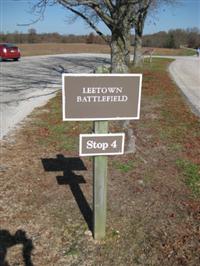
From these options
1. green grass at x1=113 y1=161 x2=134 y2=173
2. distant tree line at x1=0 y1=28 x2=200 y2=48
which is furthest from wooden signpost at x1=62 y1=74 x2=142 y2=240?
distant tree line at x1=0 y1=28 x2=200 y2=48

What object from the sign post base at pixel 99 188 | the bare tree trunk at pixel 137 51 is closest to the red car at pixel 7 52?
the bare tree trunk at pixel 137 51

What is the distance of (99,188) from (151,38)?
79.0 m

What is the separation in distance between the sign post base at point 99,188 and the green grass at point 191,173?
1.53 m

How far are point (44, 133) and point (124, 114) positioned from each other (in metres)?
4.17

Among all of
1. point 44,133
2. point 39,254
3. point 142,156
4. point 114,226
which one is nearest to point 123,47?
point 44,133

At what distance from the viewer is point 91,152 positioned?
3162 millimetres

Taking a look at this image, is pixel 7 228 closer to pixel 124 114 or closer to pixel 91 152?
pixel 91 152

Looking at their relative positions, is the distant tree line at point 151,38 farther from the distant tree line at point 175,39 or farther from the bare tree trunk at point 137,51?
the bare tree trunk at point 137,51

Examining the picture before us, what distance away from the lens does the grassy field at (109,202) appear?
329cm

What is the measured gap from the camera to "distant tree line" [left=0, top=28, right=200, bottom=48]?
231 feet

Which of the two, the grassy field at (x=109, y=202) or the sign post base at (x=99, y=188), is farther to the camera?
the grassy field at (x=109, y=202)

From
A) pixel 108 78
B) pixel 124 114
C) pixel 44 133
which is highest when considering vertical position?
pixel 108 78

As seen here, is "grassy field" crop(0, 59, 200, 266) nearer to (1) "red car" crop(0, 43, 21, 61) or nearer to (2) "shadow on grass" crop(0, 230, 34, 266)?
(2) "shadow on grass" crop(0, 230, 34, 266)

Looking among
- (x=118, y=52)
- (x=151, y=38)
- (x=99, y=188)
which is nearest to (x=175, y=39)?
(x=151, y=38)
